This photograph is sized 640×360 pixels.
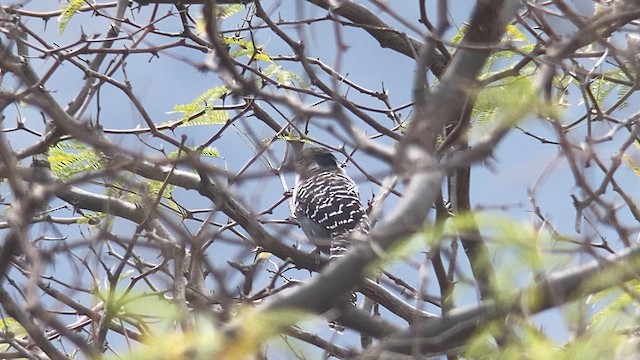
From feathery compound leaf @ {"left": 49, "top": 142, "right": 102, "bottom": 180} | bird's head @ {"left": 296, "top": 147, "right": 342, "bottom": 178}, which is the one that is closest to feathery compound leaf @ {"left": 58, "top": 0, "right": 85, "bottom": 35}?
feathery compound leaf @ {"left": 49, "top": 142, "right": 102, "bottom": 180}

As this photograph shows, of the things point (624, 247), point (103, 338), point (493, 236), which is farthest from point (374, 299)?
point (493, 236)

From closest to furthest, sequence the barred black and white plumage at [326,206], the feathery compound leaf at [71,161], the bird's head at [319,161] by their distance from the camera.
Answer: the feathery compound leaf at [71,161] → the barred black and white plumage at [326,206] → the bird's head at [319,161]

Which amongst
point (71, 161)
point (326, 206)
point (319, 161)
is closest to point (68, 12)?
point (71, 161)

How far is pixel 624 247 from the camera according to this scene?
6.82 ft

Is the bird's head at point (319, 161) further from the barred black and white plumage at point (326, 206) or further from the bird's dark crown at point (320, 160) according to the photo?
the barred black and white plumage at point (326, 206)

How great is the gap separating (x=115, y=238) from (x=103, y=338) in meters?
0.38

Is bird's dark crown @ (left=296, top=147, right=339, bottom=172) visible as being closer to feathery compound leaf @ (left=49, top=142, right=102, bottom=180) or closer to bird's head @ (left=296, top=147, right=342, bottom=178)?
bird's head @ (left=296, top=147, right=342, bottom=178)

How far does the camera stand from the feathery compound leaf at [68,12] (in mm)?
4016

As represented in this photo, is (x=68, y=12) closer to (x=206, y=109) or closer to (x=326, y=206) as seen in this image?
(x=206, y=109)

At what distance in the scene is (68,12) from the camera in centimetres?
403

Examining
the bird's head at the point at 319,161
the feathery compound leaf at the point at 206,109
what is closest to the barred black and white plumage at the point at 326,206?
the bird's head at the point at 319,161

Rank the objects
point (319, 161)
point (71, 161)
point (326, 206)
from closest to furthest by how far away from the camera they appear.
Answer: point (71, 161) → point (326, 206) → point (319, 161)

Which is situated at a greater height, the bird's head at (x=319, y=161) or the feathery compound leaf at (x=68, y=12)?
the bird's head at (x=319, y=161)

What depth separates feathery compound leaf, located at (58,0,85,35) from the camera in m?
4.02
